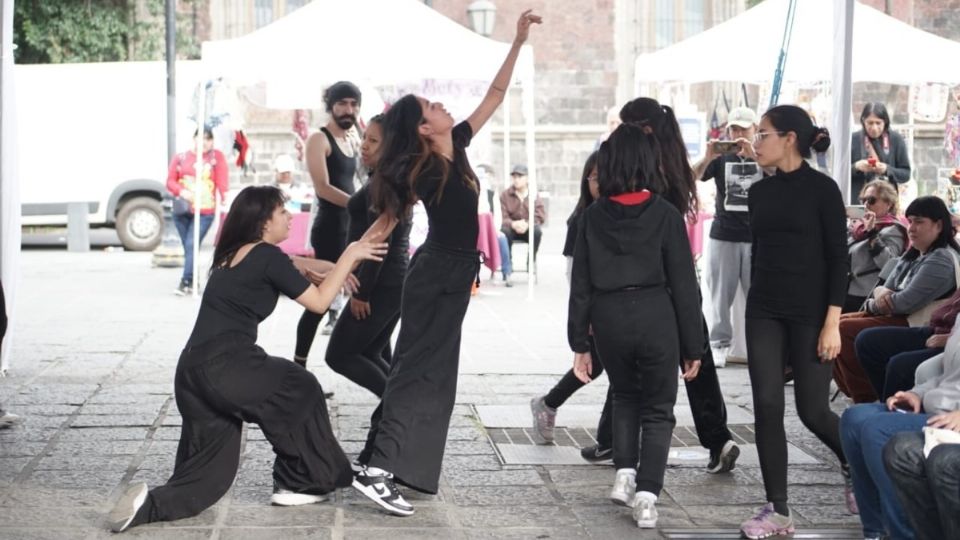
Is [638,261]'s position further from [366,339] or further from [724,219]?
[724,219]

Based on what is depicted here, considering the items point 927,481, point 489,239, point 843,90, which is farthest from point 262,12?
point 927,481

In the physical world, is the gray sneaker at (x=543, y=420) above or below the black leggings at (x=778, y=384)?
below

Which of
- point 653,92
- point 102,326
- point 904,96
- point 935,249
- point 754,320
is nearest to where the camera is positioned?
point 754,320

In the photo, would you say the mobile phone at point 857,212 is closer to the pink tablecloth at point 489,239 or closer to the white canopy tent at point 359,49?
the white canopy tent at point 359,49

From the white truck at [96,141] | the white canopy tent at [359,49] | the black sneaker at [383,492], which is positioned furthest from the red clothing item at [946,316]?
the white truck at [96,141]

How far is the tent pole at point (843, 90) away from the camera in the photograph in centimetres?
874

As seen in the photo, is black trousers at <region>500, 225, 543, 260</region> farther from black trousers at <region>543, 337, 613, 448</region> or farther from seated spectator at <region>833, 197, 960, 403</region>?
black trousers at <region>543, 337, 613, 448</region>

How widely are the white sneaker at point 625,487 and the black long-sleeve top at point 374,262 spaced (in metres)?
1.57

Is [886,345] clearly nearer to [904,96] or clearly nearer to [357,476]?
[357,476]

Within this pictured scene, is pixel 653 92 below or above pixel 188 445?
above

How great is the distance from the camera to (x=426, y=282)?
265 inches

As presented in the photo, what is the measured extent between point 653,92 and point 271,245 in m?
13.5

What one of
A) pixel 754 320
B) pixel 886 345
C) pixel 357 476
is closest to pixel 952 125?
pixel 886 345

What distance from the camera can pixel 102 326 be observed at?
45.3 ft
